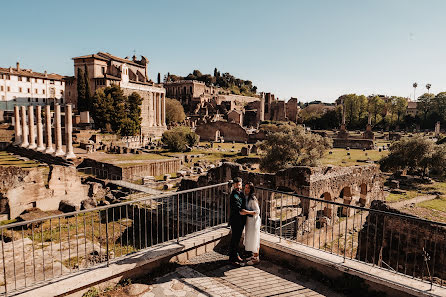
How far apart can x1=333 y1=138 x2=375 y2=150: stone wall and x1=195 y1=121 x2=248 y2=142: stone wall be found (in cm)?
1915

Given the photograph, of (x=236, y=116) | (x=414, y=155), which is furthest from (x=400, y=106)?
(x=414, y=155)

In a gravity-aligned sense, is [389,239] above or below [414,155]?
below

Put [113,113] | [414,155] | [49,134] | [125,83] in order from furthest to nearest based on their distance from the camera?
1. [125,83]
2. [113,113]
3. [49,134]
4. [414,155]

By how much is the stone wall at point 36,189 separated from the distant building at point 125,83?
4229 cm

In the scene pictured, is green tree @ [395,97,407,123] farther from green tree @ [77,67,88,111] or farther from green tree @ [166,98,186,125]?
green tree @ [77,67,88,111]

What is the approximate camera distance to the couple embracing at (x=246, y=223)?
6.29 m

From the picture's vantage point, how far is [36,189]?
16516mm

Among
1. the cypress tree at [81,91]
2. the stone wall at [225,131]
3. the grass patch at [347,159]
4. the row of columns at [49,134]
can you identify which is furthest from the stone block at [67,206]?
the stone wall at [225,131]

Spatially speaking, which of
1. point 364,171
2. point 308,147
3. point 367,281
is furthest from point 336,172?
point 367,281

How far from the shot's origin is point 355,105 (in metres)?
90.7

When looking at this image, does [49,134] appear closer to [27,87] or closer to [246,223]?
[246,223]

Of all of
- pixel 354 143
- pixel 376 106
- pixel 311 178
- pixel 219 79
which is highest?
pixel 219 79

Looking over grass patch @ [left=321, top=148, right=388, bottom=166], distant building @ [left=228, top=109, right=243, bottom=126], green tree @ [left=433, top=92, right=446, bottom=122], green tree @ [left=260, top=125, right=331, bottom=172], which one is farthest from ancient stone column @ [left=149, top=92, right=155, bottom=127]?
green tree @ [left=433, top=92, right=446, bottom=122]

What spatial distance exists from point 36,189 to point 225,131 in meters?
50.6
